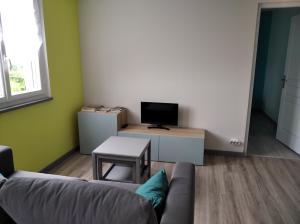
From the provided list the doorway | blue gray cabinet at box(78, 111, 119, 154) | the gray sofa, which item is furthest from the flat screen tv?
the gray sofa

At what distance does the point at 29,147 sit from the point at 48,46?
4.29ft

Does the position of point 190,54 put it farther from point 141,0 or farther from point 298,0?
point 298,0

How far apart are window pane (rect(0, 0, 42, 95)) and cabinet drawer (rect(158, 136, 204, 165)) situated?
189 cm

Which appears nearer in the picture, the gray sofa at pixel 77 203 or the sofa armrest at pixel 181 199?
the gray sofa at pixel 77 203

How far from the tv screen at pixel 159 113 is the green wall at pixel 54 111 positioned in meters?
1.15

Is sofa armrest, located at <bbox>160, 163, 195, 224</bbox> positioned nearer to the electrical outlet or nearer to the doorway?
the electrical outlet

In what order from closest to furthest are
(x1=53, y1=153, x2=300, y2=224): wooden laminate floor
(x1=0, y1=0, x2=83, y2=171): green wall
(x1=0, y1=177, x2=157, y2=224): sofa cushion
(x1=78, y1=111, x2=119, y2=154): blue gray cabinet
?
(x1=0, y1=177, x2=157, y2=224): sofa cushion
(x1=53, y1=153, x2=300, y2=224): wooden laminate floor
(x1=0, y1=0, x2=83, y2=171): green wall
(x1=78, y1=111, x2=119, y2=154): blue gray cabinet

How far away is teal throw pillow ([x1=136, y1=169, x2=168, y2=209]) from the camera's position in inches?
49.7

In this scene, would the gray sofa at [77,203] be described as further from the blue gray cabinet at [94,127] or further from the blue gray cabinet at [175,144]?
the blue gray cabinet at [94,127]

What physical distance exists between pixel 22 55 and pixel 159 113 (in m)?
1.99

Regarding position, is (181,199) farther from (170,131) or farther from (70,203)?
(170,131)

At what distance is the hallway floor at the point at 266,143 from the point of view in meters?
3.66

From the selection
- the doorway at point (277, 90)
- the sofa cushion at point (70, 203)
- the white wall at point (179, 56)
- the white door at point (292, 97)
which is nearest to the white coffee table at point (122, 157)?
the white wall at point (179, 56)

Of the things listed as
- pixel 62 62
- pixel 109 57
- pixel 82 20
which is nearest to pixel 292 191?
pixel 109 57
